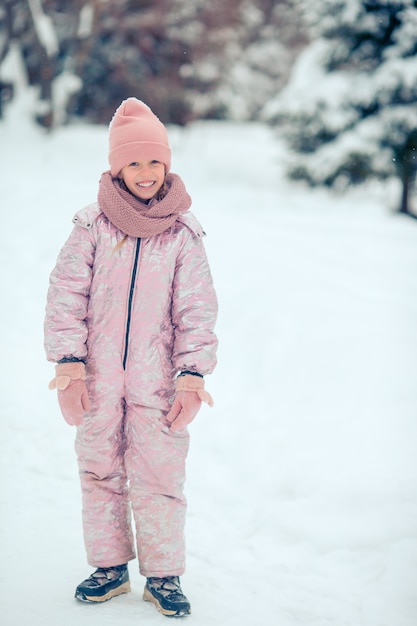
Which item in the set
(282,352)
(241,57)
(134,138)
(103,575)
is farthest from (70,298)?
(241,57)

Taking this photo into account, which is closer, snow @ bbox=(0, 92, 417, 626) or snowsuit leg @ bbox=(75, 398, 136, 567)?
snowsuit leg @ bbox=(75, 398, 136, 567)

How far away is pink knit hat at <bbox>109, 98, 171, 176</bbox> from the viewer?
2455mm

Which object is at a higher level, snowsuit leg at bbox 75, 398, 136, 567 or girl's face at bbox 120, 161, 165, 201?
girl's face at bbox 120, 161, 165, 201

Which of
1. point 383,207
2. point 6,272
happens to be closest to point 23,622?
point 6,272

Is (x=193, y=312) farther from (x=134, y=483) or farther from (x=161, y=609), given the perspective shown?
(x=161, y=609)

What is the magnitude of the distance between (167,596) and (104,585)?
0.75 feet

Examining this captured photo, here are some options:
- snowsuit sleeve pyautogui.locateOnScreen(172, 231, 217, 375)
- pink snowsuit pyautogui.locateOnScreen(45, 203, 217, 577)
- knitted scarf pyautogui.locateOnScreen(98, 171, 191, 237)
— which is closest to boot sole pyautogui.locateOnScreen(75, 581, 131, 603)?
pink snowsuit pyautogui.locateOnScreen(45, 203, 217, 577)

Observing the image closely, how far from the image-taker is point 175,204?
241 centimetres

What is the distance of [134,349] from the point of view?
7.95 feet

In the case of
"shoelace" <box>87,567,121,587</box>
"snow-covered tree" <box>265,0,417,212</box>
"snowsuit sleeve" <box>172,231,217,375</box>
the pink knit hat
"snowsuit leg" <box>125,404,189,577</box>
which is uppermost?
"snow-covered tree" <box>265,0,417,212</box>

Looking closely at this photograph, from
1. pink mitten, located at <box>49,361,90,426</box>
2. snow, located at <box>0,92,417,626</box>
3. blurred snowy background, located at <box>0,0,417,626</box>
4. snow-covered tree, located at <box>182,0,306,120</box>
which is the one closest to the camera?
pink mitten, located at <box>49,361,90,426</box>

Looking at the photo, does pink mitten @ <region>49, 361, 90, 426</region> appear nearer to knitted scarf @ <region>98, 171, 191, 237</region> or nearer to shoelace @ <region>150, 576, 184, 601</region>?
knitted scarf @ <region>98, 171, 191, 237</region>

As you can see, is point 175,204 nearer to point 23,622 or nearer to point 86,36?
point 23,622

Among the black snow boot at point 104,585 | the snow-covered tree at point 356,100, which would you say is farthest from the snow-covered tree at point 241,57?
the black snow boot at point 104,585
